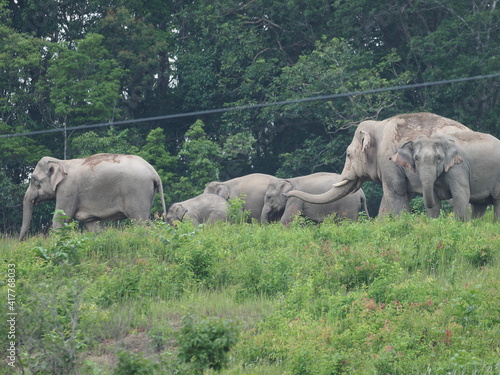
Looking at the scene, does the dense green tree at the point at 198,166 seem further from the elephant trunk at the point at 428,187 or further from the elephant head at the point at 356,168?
the elephant trunk at the point at 428,187

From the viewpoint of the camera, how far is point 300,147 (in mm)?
31469

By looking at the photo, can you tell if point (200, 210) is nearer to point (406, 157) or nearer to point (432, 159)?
point (406, 157)

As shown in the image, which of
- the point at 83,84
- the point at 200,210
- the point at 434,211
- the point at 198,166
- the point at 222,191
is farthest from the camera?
the point at 83,84

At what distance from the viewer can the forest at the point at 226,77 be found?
26938mm

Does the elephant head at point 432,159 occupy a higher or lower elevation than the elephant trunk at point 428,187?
higher

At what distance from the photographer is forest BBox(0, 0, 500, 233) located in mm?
26938

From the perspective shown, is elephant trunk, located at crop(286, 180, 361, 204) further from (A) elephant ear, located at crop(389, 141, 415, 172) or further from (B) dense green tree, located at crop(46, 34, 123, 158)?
(B) dense green tree, located at crop(46, 34, 123, 158)

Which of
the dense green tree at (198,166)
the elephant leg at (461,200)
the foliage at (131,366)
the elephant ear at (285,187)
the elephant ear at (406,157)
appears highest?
the elephant ear at (406,157)

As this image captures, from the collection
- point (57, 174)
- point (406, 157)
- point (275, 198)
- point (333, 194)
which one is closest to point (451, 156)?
point (406, 157)

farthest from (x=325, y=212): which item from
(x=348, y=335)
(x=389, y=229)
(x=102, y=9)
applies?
(x=102, y=9)

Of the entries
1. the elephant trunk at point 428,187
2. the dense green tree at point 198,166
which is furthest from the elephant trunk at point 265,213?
the dense green tree at point 198,166

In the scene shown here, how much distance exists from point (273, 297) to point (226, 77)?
67.9 feet

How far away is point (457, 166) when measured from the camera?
14.6 m

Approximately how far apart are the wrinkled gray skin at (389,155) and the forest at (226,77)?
31.7ft
